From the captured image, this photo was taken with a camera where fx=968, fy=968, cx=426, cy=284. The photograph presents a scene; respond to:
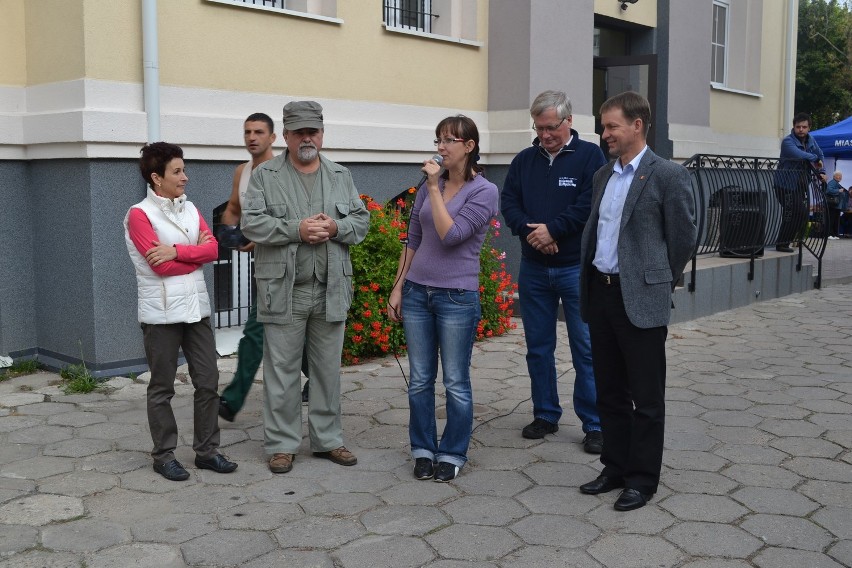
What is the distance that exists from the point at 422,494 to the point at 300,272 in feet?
4.37

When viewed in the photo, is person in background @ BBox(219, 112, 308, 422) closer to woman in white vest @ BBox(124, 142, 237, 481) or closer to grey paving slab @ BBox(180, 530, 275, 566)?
woman in white vest @ BBox(124, 142, 237, 481)

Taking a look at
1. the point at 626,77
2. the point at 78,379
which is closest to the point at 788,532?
the point at 78,379

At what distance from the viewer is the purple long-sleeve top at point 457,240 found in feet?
16.3

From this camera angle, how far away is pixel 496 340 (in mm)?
8961

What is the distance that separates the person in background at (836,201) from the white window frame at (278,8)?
15.3 meters

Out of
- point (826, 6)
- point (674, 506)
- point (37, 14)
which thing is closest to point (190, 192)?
point (37, 14)

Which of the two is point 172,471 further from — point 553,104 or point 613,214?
point 553,104

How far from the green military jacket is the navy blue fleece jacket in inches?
40.8

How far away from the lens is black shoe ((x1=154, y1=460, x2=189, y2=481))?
501cm

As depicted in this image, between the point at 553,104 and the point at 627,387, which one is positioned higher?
the point at 553,104

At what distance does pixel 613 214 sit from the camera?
475cm

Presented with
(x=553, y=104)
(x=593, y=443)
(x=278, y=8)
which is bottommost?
(x=593, y=443)

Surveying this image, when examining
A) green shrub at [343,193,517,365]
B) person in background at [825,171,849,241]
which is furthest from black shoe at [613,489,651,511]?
person in background at [825,171,849,241]

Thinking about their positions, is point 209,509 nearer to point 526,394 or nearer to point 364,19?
point 526,394
